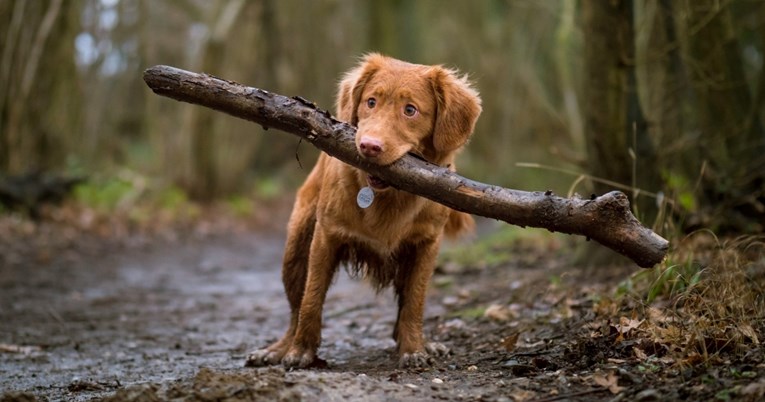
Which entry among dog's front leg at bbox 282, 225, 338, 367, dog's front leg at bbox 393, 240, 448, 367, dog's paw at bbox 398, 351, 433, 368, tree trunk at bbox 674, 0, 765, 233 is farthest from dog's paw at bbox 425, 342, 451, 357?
tree trunk at bbox 674, 0, 765, 233

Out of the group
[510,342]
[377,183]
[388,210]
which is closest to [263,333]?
[388,210]

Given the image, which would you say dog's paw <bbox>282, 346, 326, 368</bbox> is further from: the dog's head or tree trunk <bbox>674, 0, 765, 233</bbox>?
tree trunk <bbox>674, 0, 765, 233</bbox>

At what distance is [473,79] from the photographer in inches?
726

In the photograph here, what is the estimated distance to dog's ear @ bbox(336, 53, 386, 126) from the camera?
4.95 metres

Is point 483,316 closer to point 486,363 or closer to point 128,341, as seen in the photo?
point 486,363

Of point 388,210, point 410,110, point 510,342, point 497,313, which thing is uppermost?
point 410,110

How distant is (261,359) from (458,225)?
5.92 feet

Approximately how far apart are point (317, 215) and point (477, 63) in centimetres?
2100

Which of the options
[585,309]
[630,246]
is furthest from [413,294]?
[630,246]

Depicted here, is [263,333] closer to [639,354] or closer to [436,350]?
[436,350]

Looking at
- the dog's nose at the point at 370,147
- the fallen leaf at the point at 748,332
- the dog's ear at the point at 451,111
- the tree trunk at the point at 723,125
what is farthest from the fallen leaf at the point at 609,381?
the tree trunk at the point at 723,125

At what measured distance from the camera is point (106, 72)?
23.2 m

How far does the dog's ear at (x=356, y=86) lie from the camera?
195 inches

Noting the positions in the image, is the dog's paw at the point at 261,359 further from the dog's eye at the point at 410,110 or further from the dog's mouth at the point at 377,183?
the dog's eye at the point at 410,110
